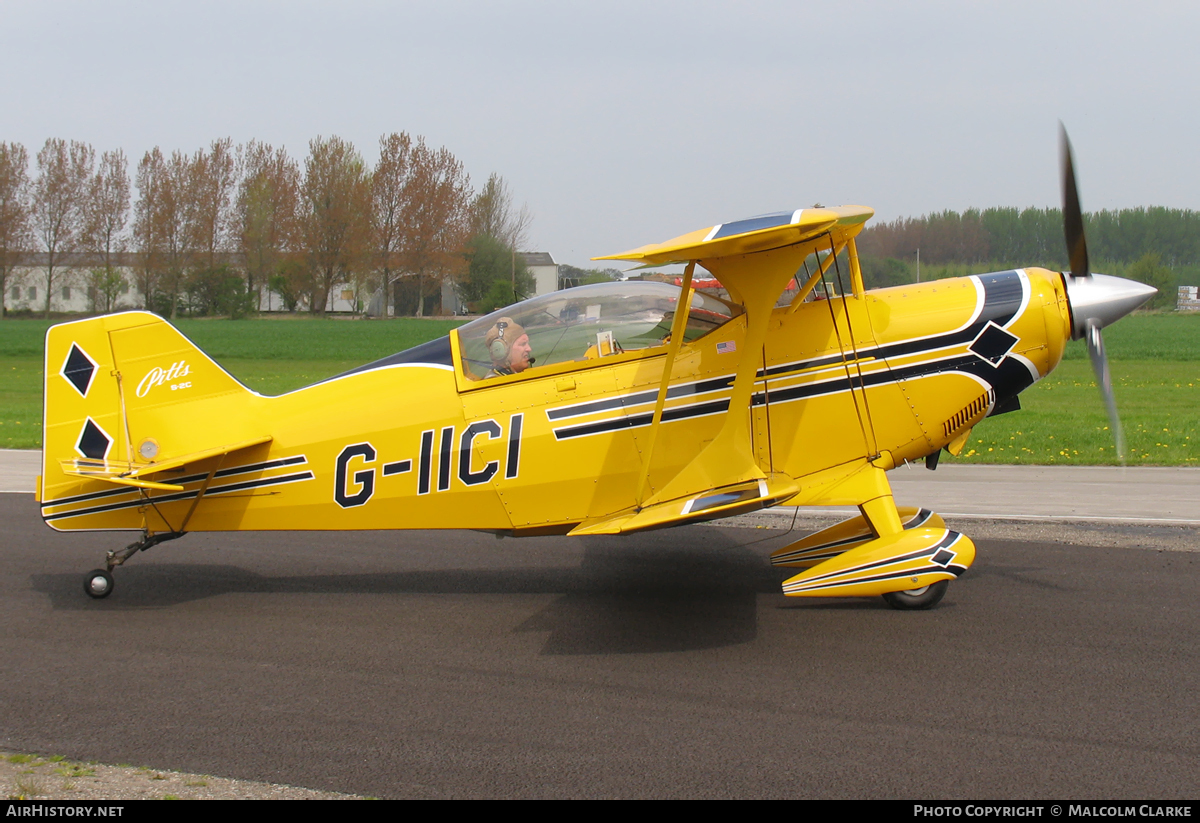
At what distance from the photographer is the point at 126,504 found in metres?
6.85

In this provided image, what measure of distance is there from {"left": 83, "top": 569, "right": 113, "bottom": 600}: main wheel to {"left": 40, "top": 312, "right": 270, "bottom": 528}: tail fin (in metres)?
0.42

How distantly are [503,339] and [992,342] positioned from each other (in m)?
3.43

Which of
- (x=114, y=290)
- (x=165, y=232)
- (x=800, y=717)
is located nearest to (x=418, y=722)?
(x=800, y=717)

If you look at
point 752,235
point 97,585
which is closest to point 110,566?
point 97,585

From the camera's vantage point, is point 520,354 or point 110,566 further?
point 110,566

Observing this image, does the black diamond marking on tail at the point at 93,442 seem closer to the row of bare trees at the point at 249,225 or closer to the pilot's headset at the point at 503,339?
the pilot's headset at the point at 503,339

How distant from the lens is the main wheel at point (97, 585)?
696 cm

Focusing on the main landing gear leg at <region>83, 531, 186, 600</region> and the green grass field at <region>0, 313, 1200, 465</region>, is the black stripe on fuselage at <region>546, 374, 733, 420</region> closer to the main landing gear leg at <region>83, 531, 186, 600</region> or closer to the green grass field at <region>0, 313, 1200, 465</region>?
the main landing gear leg at <region>83, 531, 186, 600</region>

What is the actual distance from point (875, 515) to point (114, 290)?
62.8 meters

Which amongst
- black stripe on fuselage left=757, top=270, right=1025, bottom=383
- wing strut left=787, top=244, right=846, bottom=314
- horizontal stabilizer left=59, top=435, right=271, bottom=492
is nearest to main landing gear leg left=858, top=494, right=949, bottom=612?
black stripe on fuselage left=757, top=270, right=1025, bottom=383

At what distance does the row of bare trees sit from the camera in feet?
201

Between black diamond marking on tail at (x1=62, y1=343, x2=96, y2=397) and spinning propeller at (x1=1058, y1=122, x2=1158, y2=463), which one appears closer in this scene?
spinning propeller at (x1=1058, y1=122, x2=1158, y2=463)

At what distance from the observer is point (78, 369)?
6.88 metres

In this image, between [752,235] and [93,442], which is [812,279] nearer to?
[752,235]
